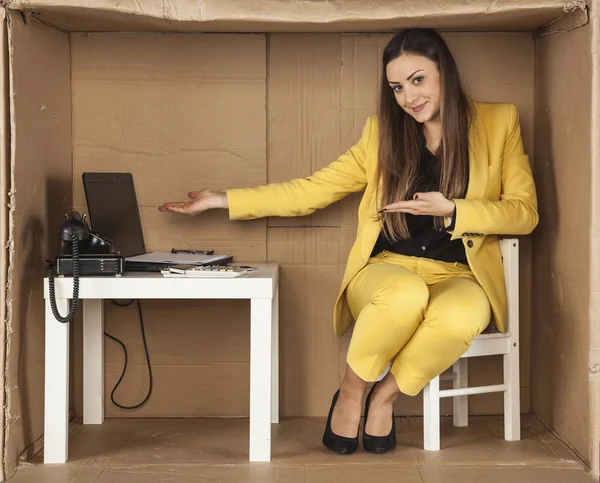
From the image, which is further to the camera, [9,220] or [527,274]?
[527,274]

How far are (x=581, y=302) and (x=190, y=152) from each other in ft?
4.27

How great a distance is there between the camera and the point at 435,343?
7.38 ft

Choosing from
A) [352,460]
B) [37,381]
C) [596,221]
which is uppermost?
[596,221]

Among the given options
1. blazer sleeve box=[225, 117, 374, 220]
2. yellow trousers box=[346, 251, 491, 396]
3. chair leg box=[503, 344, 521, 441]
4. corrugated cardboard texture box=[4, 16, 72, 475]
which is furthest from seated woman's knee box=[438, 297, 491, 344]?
corrugated cardboard texture box=[4, 16, 72, 475]

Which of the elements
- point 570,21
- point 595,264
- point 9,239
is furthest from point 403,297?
point 9,239

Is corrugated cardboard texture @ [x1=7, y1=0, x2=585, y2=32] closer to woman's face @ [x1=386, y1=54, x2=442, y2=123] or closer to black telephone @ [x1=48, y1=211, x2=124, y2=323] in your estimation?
woman's face @ [x1=386, y1=54, x2=442, y2=123]

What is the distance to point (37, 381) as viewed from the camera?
7.86 ft

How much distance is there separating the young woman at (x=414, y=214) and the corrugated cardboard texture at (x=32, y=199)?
15.2 inches

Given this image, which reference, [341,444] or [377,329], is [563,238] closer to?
[377,329]

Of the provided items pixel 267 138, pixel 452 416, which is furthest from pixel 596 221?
pixel 267 138

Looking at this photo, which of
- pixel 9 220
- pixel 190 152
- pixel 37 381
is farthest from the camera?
pixel 190 152

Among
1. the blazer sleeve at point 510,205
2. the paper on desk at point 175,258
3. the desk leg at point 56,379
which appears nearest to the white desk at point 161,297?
the desk leg at point 56,379

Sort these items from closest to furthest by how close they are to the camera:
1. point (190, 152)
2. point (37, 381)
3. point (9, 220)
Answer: point (9, 220) < point (37, 381) < point (190, 152)

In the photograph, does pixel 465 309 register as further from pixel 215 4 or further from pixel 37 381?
pixel 37 381
